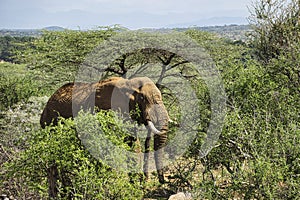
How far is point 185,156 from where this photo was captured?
318 inches

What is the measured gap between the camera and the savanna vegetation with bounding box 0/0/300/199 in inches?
202

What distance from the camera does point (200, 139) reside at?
24.3ft

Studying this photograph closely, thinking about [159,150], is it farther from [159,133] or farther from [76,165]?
[76,165]

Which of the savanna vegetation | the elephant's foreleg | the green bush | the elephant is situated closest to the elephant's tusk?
the elephant

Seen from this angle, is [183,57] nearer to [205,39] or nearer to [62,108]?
[205,39]

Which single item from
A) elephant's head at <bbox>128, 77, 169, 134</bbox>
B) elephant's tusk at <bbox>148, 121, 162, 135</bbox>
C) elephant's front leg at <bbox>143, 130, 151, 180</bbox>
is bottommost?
elephant's front leg at <bbox>143, 130, 151, 180</bbox>

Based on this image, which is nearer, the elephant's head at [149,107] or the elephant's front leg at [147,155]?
the elephant's front leg at [147,155]

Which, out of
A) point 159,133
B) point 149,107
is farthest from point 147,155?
point 149,107

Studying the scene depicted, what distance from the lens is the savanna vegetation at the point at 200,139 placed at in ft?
16.8

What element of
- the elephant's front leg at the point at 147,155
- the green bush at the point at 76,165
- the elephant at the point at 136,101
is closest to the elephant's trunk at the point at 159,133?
the elephant at the point at 136,101

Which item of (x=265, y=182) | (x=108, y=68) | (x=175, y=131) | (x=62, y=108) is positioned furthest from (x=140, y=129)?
(x=108, y=68)

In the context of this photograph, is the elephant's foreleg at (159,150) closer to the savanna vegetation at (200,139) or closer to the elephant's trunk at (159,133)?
the elephant's trunk at (159,133)

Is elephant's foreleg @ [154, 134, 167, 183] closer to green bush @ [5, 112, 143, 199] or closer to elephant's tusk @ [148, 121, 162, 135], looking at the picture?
elephant's tusk @ [148, 121, 162, 135]

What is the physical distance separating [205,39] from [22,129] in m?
7.48
